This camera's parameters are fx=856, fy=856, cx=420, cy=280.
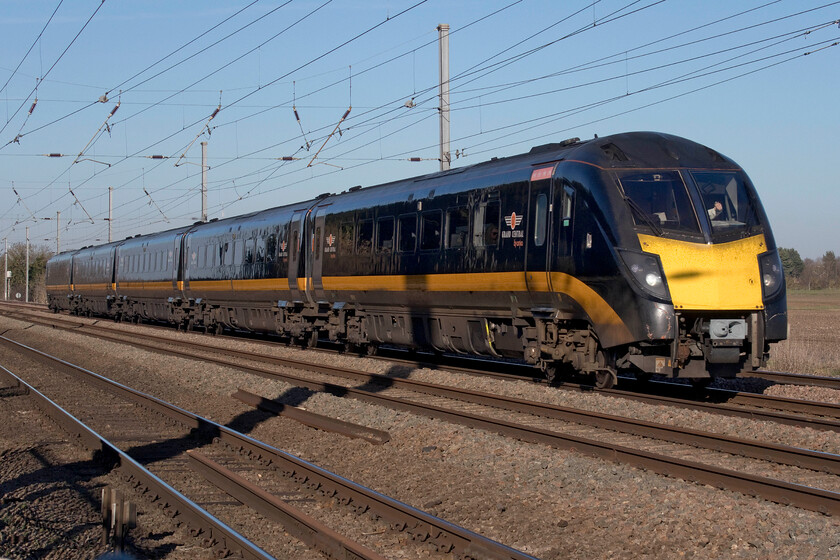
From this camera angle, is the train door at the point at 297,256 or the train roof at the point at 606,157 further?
the train door at the point at 297,256

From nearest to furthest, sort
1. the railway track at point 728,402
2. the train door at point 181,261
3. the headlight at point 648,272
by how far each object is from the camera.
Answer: the railway track at point 728,402 < the headlight at point 648,272 < the train door at point 181,261

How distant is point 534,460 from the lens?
8422mm

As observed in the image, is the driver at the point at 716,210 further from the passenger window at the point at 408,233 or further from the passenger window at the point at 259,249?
the passenger window at the point at 259,249

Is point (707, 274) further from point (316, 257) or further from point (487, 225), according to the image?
point (316, 257)

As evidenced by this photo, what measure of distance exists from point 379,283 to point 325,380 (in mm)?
2459

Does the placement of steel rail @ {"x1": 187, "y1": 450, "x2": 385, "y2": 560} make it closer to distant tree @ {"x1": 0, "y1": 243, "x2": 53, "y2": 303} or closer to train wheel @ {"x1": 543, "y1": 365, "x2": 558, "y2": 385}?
train wheel @ {"x1": 543, "y1": 365, "x2": 558, "y2": 385}

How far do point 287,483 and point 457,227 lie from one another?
709 cm

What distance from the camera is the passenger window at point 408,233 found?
51.1 ft

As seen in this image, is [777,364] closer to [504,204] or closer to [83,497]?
[504,204]

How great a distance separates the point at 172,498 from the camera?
283 inches

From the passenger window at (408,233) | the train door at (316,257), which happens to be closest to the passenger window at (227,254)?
the train door at (316,257)

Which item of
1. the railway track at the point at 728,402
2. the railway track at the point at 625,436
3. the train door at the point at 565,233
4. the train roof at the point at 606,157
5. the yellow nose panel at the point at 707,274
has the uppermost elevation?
the train roof at the point at 606,157

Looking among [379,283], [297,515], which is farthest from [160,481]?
[379,283]

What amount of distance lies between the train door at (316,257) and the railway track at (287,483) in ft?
23.4
